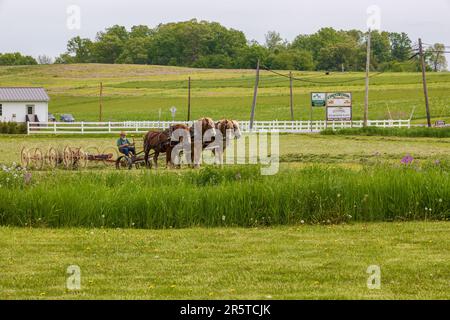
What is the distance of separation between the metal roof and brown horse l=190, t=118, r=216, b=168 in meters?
44.0

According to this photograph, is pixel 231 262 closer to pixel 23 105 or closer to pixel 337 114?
pixel 337 114

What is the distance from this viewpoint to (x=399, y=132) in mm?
49844

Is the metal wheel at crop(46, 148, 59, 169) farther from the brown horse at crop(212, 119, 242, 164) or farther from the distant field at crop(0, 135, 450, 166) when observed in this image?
the brown horse at crop(212, 119, 242, 164)

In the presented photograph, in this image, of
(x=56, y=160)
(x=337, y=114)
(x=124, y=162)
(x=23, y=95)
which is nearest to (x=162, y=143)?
(x=124, y=162)

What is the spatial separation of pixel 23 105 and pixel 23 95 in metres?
1.05

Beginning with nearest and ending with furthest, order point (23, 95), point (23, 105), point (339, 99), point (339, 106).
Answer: point (339, 99), point (339, 106), point (23, 105), point (23, 95)

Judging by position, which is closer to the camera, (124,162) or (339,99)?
(124,162)

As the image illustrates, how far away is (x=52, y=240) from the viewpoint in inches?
522

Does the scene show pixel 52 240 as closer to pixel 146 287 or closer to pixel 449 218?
pixel 146 287

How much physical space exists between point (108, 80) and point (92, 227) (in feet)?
354

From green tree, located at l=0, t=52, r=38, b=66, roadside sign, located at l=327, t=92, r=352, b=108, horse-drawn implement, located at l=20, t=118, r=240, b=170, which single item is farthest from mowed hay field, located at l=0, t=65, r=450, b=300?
green tree, located at l=0, t=52, r=38, b=66

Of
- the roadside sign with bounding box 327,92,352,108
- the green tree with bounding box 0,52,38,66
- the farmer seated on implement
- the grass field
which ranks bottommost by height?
the grass field

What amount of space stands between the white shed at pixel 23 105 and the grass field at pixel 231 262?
189ft

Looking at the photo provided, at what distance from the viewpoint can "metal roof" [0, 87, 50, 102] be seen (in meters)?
70.8
